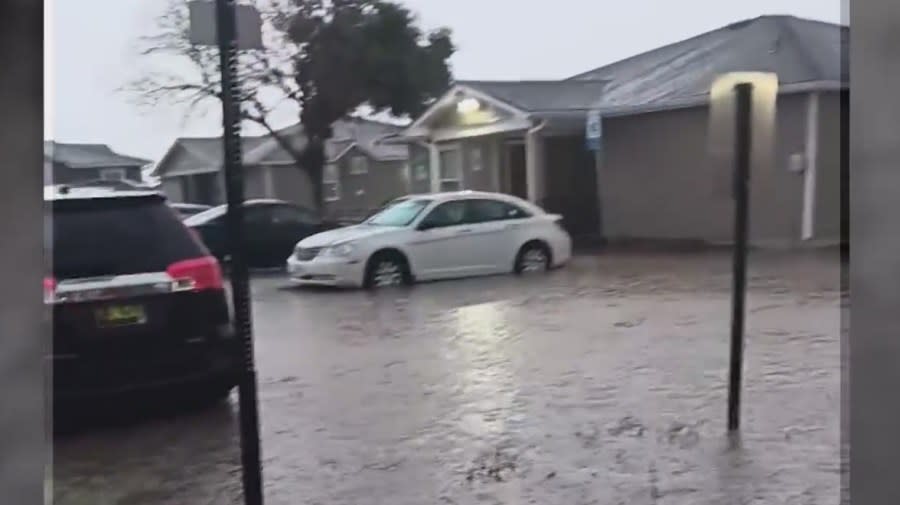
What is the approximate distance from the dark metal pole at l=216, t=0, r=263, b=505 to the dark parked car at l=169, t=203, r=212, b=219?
0.10 m

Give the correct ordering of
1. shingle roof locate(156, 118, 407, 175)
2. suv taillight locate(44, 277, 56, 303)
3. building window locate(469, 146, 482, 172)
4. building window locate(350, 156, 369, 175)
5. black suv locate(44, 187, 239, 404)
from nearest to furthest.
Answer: suv taillight locate(44, 277, 56, 303) → shingle roof locate(156, 118, 407, 175) → black suv locate(44, 187, 239, 404) → building window locate(350, 156, 369, 175) → building window locate(469, 146, 482, 172)

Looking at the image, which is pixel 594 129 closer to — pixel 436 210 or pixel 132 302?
pixel 436 210

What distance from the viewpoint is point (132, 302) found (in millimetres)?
2732

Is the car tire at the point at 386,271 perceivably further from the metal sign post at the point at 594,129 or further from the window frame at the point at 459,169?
the metal sign post at the point at 594,129

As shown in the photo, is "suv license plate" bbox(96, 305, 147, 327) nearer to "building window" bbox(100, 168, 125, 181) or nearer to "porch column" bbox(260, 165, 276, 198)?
"building window" bbox(100, 168, 125, 181)

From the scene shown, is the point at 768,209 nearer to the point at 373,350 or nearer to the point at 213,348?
the point at 373,350

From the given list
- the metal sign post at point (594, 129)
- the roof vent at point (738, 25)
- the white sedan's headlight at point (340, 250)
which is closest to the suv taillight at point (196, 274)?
the white sedan's headlight at point (340, 250)

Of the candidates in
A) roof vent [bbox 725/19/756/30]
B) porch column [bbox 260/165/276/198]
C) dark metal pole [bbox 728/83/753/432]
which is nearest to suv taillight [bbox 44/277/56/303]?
porch column [bbox 260/165/276/198]

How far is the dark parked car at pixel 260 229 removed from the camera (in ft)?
8.55

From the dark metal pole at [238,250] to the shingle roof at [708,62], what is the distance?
1012 mm

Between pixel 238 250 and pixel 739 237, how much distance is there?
4.77 ft

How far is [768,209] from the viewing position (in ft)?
9.35

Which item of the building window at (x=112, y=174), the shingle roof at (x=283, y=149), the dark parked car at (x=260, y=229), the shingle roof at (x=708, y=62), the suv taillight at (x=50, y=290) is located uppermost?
the shingle roof at (x=708, y=62)

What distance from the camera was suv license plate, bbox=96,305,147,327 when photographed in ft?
8.84
